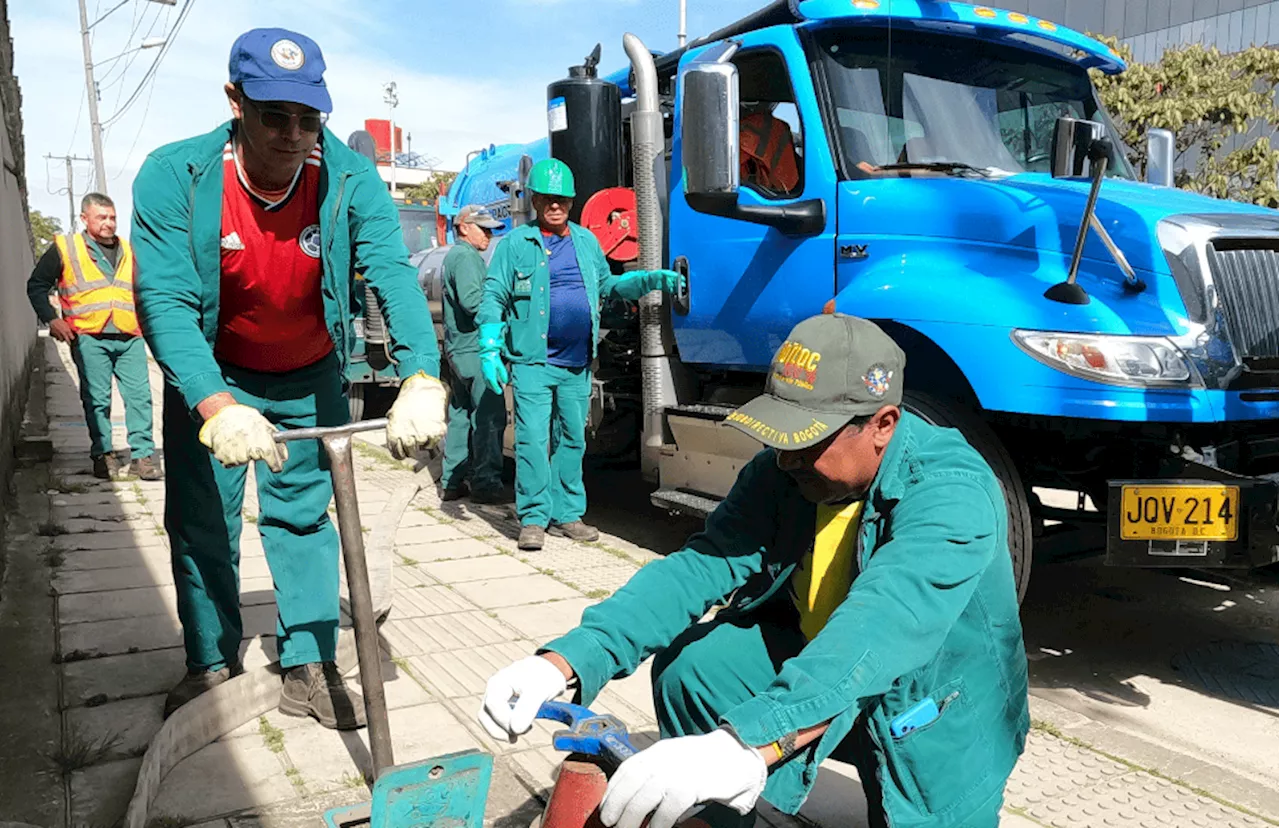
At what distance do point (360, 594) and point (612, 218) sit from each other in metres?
4.03

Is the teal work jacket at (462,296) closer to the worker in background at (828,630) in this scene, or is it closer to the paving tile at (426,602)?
the paving tile at (426,602)

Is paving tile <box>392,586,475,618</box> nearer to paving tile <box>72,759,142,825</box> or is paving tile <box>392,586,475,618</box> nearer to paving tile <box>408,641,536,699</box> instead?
paving tile <box>408,641,536,699</box>

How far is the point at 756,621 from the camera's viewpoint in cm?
236

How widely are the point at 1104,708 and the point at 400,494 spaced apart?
443cm

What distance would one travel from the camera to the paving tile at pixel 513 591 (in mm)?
4594

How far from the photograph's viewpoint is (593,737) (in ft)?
5.76

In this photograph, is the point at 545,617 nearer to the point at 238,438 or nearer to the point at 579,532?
the point at 579,532

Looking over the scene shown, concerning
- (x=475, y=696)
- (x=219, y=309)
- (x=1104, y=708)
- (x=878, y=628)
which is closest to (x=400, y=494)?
(x=475, y=696)

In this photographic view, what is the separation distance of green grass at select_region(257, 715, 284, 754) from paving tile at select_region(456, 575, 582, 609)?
1.39 meters

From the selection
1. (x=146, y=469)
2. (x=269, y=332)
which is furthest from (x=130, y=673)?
(x=146, y=469)

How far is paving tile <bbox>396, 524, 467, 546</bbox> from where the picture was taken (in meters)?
5.80

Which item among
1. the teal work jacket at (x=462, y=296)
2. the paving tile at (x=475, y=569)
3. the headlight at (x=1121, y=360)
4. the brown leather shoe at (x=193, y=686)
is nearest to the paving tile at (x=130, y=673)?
the brown leather shoe at (x=193, y=686)

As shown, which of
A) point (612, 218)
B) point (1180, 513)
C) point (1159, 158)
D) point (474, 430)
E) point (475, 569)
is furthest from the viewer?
point (474, 430)

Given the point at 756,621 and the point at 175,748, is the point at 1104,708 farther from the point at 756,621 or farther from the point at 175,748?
the point at 175,748
